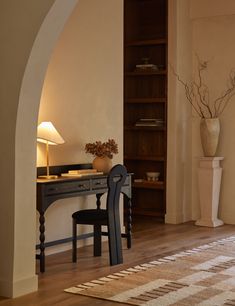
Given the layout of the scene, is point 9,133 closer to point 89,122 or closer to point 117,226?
point 117,226

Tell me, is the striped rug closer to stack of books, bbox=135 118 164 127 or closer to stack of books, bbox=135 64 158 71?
stack of books, bbox=135 118 164 127

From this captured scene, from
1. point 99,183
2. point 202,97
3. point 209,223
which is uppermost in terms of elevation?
point 202,97

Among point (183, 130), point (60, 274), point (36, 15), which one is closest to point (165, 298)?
point (60, 274)

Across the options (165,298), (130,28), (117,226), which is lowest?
(165,298)

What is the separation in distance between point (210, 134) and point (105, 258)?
9.08 feet

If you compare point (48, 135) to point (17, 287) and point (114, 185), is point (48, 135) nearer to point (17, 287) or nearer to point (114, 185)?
point (114, 185)

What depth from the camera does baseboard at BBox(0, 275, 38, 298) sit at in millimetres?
5246

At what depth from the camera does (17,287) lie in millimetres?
Answer: 5281

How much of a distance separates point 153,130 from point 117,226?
3.28 metres

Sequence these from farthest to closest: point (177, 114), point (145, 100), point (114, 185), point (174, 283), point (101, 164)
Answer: point (145, 100) → point (177, 114) → point (101, 164) → point (114, 185) → point (174, 283)

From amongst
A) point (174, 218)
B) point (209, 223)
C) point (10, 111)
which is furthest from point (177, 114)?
point (10, 111)

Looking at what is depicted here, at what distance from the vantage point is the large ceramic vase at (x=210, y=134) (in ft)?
28.8

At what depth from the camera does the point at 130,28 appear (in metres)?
9.77

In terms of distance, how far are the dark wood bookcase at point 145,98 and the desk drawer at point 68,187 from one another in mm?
2781
